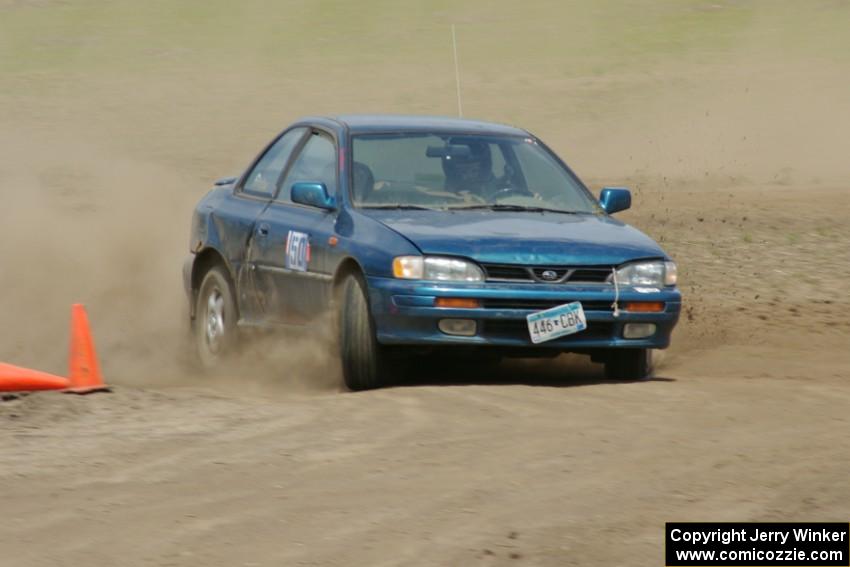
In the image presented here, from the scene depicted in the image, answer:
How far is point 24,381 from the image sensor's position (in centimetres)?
834

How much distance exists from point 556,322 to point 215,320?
2609mm

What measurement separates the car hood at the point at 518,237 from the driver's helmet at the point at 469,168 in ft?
1.08

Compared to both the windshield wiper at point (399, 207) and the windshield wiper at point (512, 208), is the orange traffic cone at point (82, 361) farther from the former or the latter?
the windshield wiper at point (512, 208)

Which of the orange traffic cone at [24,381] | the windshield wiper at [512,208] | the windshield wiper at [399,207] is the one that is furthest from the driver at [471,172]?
the orange traffic cone at [24,381]

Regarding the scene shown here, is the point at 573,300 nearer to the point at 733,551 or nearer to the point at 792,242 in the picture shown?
the point at 733,551

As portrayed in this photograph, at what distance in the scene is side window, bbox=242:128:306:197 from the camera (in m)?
10.1

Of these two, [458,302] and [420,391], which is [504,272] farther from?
[420,391]

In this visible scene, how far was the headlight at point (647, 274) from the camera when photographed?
873 centimetres

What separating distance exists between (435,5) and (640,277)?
34.4 m

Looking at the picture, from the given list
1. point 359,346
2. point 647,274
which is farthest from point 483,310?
point 647,274

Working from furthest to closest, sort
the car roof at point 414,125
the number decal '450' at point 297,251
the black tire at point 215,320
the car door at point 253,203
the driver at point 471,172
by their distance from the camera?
the black tire at point 215,320
the car door at point 253,203
the car roof at point 414,125
the driver at point 471,172
the number decal '450' at point 297,251

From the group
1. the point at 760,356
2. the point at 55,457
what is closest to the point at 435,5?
the point at 760,356

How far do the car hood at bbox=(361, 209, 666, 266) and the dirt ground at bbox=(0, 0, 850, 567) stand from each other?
24.7 inches

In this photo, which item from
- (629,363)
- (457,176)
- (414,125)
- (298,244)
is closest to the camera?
(629,363)
